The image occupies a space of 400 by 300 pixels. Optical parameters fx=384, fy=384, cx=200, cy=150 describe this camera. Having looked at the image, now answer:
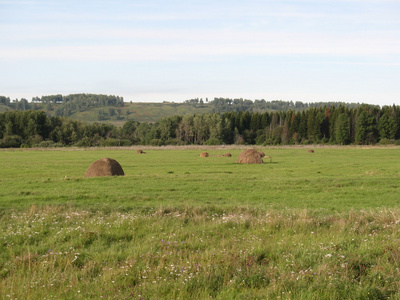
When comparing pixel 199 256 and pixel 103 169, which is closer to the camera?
pixel 199 256

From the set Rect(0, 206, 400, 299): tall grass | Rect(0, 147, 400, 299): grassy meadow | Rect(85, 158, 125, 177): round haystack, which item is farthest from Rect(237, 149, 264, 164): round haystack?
Rect(0, 206, 400, 299): tall grass

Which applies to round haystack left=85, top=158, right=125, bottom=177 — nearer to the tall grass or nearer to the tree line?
the tall grass

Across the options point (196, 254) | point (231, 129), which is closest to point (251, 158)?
point (196, 254)

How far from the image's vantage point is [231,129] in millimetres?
146625

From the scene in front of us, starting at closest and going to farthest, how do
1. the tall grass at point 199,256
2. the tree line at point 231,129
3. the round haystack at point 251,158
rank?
the tall grass at point 199,256, the round haystack at point 251,158, the tree line at point 231,129

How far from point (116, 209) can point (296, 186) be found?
41.6 feet

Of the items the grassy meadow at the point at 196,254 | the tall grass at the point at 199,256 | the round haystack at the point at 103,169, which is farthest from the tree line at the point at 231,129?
the tall grass at the point at 199,256

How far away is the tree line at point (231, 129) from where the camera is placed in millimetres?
117875

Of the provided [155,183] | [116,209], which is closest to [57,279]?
[116,209]

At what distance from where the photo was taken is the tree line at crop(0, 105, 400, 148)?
118m

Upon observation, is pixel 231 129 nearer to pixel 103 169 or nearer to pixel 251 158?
pixel 251 158

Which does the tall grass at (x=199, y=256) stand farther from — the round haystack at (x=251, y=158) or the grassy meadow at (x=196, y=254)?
the round haystack at (x=251, y=158)

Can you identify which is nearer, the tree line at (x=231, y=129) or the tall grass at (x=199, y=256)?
the tall grass at (x=199, y=256)

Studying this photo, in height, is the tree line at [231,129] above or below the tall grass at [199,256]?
above
